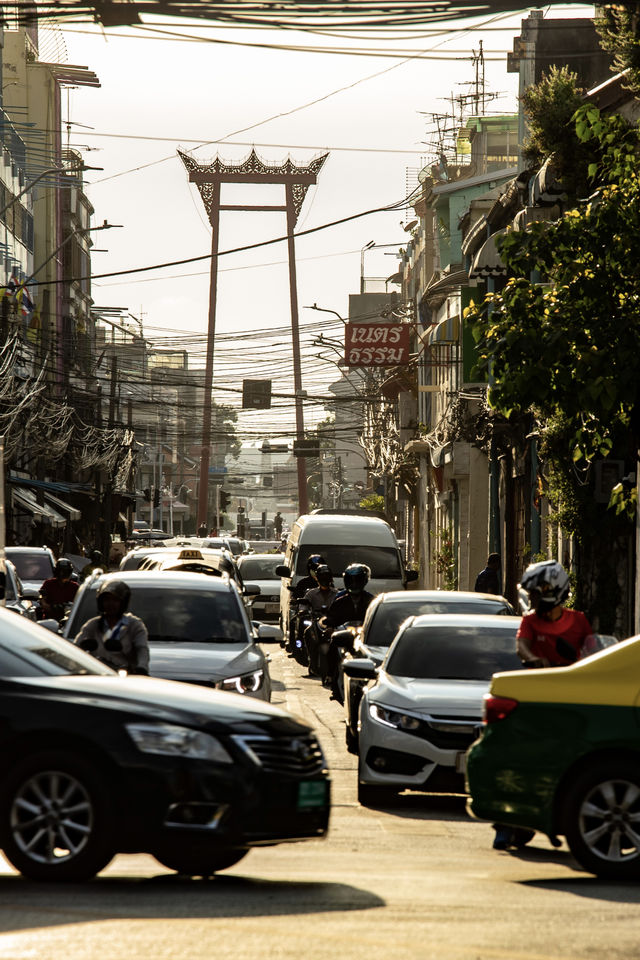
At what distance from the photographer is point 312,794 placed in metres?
8.91

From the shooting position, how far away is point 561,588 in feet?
35.8

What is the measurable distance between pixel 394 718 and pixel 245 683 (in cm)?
209

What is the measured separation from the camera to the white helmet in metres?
10.8

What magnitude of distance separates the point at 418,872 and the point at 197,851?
1.42 m

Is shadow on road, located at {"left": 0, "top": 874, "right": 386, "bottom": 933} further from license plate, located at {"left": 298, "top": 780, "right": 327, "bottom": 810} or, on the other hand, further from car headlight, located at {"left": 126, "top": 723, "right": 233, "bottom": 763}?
car headlight, located at {"left": 126, "top": 723, "right": 233, "bottom": 763}

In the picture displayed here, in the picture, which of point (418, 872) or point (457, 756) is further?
point (457, 756)

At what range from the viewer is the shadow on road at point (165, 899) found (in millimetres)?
7375

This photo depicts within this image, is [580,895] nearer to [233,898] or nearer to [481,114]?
[233,898]

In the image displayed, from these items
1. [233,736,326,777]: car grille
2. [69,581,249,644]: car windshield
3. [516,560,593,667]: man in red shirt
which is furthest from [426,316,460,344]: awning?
[233,736,326,777]: car grille

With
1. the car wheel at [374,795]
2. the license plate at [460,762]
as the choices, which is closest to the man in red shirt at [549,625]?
the license plate at [460,762]

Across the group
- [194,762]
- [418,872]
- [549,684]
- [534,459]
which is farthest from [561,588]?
[534,459]

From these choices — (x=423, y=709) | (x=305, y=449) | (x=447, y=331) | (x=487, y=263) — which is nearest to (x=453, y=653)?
(x=423, y=709)

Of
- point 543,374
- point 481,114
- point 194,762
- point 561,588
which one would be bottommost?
point 194,762

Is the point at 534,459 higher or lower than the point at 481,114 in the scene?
lower
